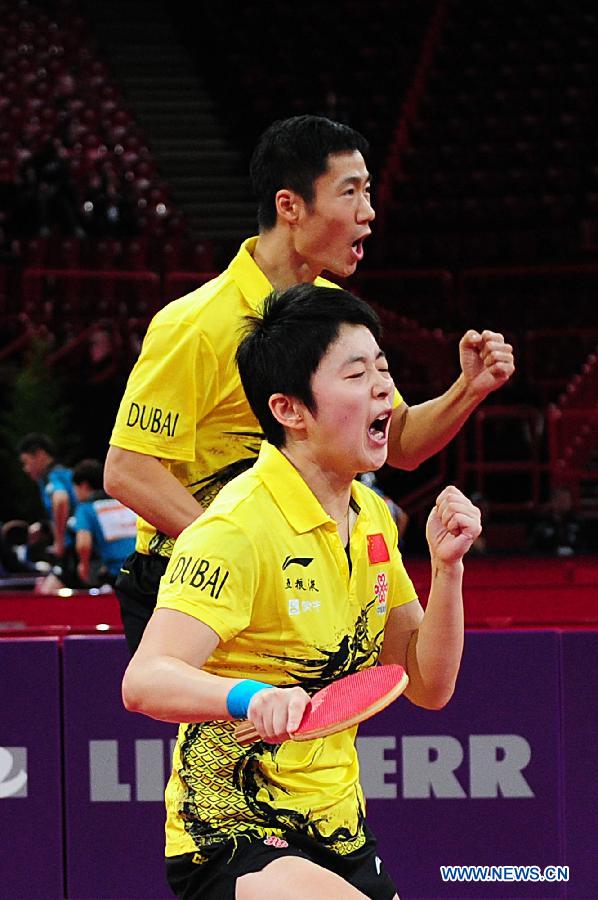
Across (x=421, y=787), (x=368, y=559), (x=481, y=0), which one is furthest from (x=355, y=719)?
(x=481, y=0)

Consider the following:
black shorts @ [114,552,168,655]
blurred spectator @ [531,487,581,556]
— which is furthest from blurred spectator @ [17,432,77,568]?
black shorts @ [114,552,168,655]

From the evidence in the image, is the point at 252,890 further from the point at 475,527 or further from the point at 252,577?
the point at 475,527

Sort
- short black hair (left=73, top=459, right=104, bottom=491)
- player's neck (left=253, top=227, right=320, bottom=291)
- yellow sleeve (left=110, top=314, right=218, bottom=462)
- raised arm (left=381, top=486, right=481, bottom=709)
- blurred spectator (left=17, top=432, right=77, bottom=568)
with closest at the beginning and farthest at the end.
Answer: raised arm (left=381, top=486, right=481, bottom=709), yellow sleeve (left=110, top=314, right=218, bottom=462), player's neck (left=253, top=227, right=320, bottom=291), short black hair (left=73, top=459, right=104, bottom=491), blurred spectator (left=17, top=432, right=77, bottom=568)

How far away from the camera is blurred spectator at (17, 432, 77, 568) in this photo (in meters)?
9.75

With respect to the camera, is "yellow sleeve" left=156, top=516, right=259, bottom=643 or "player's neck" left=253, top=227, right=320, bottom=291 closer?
"yellow sleeve" left=156, top=516, right=259, bottom=643

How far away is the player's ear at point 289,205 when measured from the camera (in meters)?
3.47

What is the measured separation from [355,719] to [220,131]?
745 inches

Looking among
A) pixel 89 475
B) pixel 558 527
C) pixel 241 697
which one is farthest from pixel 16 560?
pixel 241 697

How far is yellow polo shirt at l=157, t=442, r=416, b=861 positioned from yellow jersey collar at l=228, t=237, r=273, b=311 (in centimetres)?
97

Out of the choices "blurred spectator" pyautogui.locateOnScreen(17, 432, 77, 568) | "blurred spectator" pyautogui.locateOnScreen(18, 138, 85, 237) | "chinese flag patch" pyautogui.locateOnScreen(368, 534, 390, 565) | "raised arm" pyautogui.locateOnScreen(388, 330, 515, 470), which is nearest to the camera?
"chinese flag patch" pyautogui.locateOnScreen(368, 534, 390, 565)

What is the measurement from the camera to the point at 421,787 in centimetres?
467

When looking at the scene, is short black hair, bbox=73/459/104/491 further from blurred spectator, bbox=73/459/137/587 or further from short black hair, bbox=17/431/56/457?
short black hair, bbox=17/431/56/457

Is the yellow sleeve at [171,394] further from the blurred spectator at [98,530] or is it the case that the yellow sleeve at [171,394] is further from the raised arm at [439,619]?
the blurred spectator at [98,530]

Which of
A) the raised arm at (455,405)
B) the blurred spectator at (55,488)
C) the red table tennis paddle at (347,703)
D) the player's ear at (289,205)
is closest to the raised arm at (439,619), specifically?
the red table tennis paddle at (347,703)
